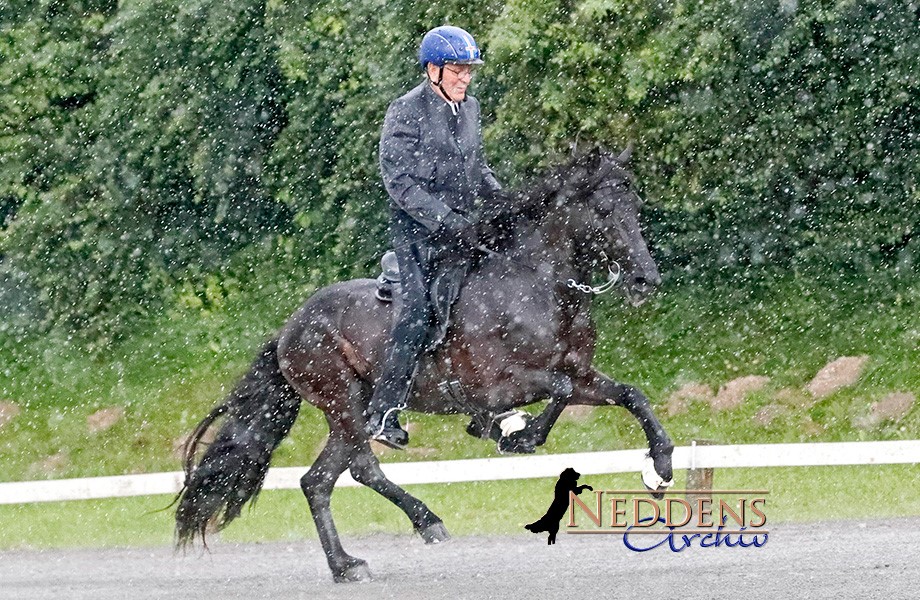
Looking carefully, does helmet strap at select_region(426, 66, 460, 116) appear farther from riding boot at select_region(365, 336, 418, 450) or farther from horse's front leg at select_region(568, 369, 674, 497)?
horse's front leg at select_region(568, 369, 674, 497)

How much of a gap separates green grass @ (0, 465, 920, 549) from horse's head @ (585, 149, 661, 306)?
12.7ft

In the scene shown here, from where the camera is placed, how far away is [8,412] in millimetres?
18094

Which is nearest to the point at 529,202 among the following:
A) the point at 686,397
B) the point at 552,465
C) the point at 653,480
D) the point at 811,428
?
the point at 653,480

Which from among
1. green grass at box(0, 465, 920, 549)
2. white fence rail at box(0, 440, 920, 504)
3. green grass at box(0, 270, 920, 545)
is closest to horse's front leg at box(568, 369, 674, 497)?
white fence rail at box(0, 440, 920, 504)

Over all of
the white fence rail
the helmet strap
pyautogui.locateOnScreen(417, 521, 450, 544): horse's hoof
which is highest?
the helmet strap

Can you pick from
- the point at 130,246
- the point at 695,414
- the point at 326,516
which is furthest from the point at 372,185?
the point at 326,516

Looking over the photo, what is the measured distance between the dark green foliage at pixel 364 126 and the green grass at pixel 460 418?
1.30 feet

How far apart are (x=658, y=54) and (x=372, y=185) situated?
381cm

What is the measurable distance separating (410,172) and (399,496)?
2.20 meters

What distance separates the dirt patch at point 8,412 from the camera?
59.0ft

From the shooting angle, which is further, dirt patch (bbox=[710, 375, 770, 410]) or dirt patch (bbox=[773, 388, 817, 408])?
dirt patch (bbox=[710, 375, 770, 410])

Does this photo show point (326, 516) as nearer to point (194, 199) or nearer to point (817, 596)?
point (817, 596)

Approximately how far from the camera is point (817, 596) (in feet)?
25.2

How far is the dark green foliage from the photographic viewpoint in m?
15.3
